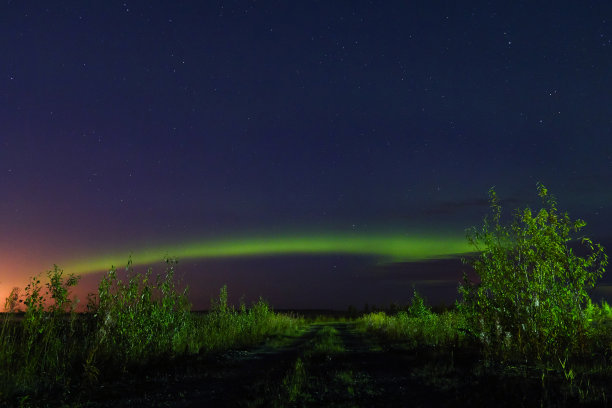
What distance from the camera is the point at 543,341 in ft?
33.7

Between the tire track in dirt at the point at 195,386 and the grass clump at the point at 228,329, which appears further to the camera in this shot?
the grass clump at the point at 228,329

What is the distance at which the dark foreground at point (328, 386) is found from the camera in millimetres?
6910

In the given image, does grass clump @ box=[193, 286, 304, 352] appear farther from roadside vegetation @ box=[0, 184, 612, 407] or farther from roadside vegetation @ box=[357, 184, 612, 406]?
roadside vegetation @ box=[357, 184, 612, 406]

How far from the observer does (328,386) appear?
8492mm

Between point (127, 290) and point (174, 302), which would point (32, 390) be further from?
point (174, 302)

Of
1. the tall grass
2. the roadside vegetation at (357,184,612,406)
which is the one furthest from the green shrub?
the roadside vegetation at (357,184,612,406)

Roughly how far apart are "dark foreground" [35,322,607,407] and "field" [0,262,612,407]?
0.02 m

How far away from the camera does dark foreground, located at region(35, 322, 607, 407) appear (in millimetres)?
6910

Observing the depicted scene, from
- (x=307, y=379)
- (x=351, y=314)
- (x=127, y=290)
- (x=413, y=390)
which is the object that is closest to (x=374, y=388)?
(x=413, y=390)

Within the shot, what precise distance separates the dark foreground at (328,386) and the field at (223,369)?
Result: 2cm

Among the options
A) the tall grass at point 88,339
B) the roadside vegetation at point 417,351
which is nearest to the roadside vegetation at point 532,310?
the roadside vegetation at point 417,351

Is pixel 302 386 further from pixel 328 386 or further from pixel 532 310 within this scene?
pixel 532 310

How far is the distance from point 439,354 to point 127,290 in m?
9.63

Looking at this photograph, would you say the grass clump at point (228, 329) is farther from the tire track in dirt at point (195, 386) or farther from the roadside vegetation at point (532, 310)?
the roadside vegetation at point (532, 310)
